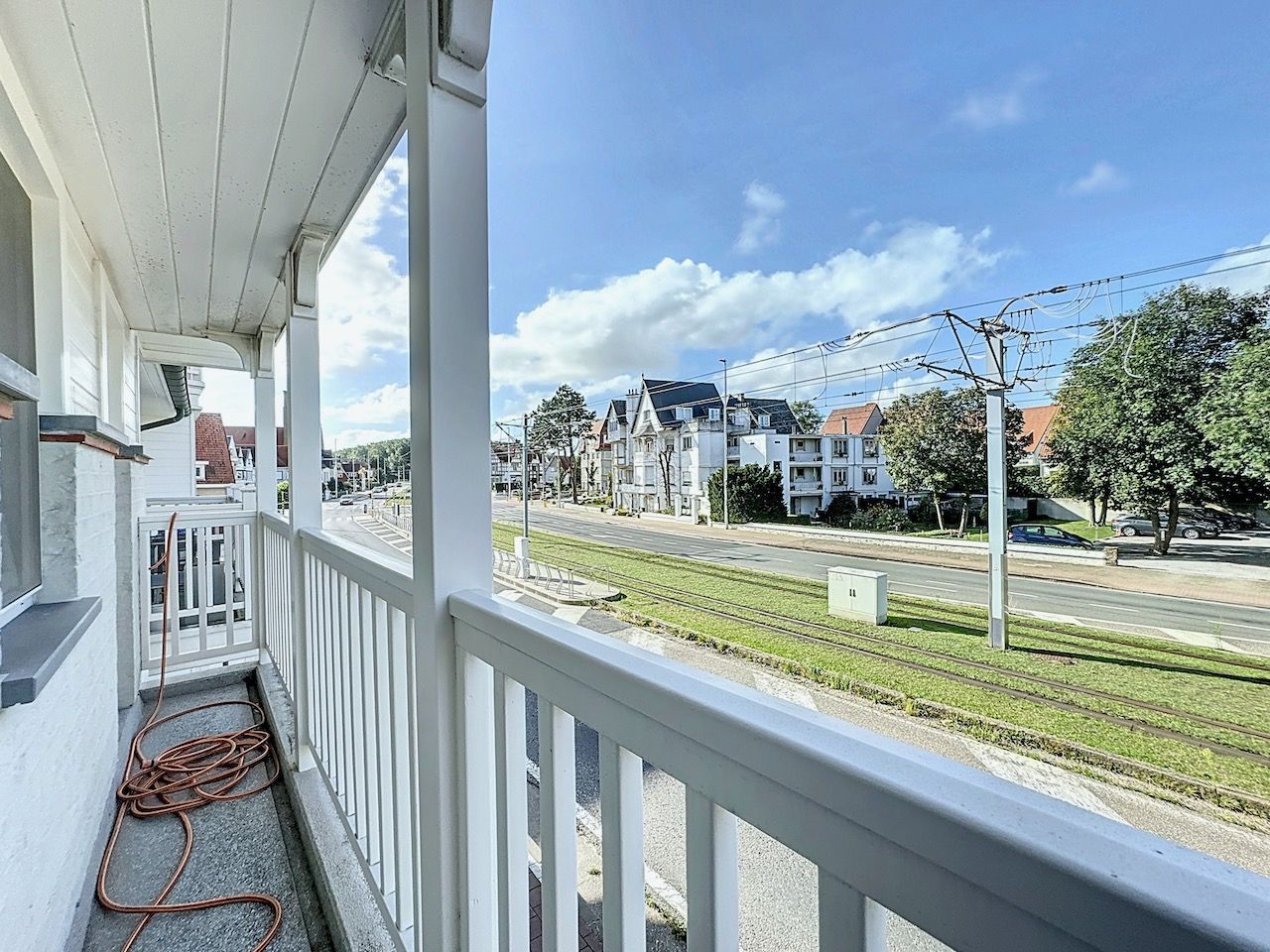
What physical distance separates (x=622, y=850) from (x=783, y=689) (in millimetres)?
229

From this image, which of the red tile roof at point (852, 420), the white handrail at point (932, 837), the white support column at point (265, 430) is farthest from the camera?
the white support column at point (265, 430)

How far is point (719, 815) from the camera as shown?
1.62 ft

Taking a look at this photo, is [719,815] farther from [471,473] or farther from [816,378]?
[471,473]

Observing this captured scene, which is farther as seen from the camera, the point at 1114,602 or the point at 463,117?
the point at 463,117

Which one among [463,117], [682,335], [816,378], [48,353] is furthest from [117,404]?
[816,378]

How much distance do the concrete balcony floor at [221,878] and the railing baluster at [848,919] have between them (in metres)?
1.65

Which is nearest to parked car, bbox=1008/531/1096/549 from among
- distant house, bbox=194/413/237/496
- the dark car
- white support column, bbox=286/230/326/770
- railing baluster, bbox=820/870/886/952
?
the dark car

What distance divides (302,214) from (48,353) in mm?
817

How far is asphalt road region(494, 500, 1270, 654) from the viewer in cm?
47

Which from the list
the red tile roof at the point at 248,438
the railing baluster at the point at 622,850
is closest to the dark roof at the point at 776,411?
the railing baluster at the point at 622,850

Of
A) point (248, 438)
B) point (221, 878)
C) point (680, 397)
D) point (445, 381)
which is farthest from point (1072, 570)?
point (248, 438)

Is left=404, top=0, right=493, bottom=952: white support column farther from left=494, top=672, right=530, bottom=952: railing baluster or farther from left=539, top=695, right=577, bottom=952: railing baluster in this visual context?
left=539, top=695, right=577, bottom=952: railing baluster

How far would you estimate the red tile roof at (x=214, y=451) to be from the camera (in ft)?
29.3

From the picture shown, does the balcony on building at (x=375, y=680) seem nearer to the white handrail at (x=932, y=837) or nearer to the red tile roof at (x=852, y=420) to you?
the white handrail at (x=932, y=837)
